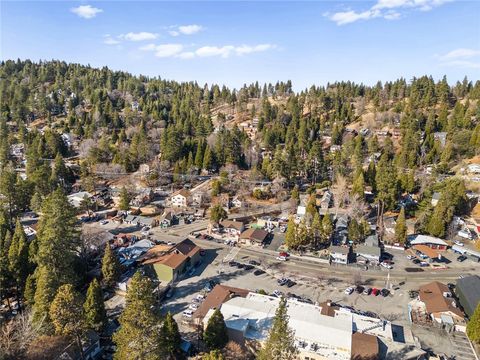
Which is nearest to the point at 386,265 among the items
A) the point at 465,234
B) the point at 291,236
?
the point at 291,236

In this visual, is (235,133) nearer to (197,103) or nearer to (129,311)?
(197,103)

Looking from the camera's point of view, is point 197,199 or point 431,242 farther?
point 197,199


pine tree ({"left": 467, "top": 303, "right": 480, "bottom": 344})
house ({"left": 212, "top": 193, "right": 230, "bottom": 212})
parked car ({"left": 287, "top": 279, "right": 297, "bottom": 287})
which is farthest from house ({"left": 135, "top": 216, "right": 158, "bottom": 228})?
pine tree ({"left": 467, "top": 303, "right": 480, "bottom": 344})

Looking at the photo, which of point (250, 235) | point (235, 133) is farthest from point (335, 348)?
point (235, 133)

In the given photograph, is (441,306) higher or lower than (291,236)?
lower

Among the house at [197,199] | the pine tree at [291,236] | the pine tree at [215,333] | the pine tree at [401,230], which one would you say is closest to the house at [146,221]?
the house at [197,199]

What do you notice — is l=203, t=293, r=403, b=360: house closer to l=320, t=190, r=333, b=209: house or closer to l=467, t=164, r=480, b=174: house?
l=320, t=190, r=333, b=209: house

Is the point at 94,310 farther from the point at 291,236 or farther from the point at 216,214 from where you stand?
the point at 216,214
